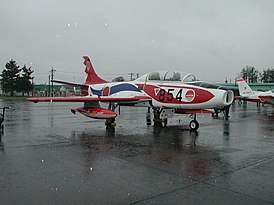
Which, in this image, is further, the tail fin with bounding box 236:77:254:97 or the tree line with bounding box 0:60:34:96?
the tree line with bounding box 0:60:34:96

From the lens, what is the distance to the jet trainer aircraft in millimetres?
10211

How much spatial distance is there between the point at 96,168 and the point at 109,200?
65.4 inches

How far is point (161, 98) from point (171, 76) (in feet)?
3.37

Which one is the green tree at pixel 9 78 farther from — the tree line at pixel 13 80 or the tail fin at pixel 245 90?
the tail fin at pixel 245 90

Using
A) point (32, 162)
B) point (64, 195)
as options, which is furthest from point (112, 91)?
point (64, 195)

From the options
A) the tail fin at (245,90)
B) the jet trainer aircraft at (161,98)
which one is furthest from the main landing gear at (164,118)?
the tail fin at (245,90)

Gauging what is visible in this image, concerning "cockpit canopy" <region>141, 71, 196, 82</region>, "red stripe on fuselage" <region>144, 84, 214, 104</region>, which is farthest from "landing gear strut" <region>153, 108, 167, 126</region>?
"cockpit canopy" <region>141, 71, 196, 82</region>

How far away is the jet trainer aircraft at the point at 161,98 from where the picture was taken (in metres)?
10.2

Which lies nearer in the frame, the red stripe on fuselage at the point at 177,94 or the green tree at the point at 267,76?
the red stripe on fuselage at the point at 177,94

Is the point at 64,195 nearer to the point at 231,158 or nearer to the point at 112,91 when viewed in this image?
the point at 231,158

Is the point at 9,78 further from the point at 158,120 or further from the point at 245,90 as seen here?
the point at 158,120

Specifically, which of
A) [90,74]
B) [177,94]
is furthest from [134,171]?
[90,74]

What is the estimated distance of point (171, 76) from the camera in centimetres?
1164

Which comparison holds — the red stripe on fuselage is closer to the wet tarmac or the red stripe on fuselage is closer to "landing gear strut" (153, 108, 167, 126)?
"landing gear strut" (153, 108, 167, 126)
